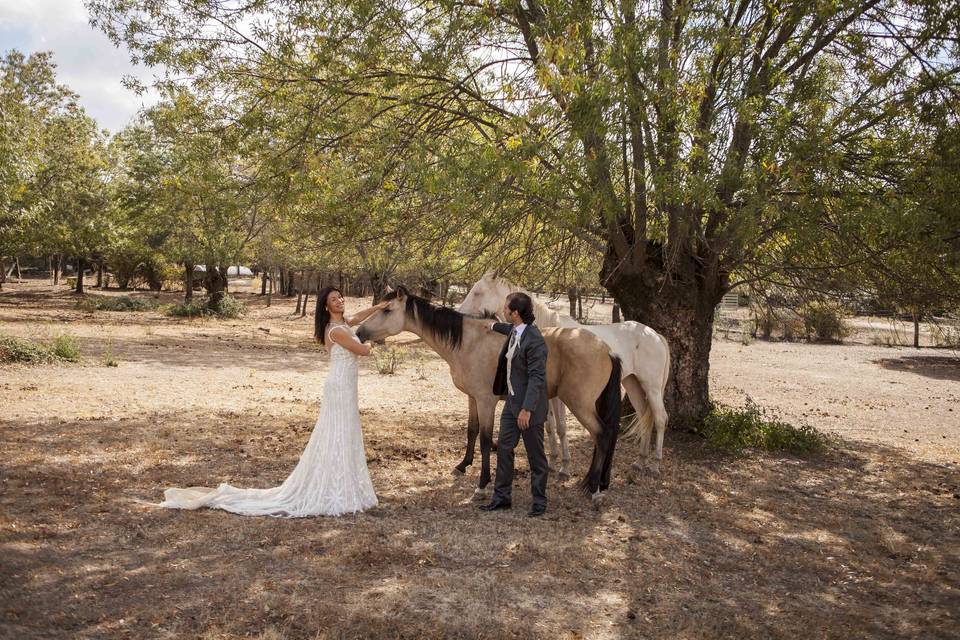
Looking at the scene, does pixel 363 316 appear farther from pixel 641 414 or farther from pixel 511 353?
pixel 641 414

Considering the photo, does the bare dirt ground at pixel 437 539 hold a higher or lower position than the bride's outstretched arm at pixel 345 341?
lower

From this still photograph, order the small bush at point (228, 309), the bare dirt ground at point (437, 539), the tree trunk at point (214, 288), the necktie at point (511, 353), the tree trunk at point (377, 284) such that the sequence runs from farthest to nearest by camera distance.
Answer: the small bush at point (228, 309), the tree trunk at point (214, 288), the tree trunk at point (377, 284), the necktie at point (511, 353), the bare dirt ground at point (437, 539)

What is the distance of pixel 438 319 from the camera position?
668 cm

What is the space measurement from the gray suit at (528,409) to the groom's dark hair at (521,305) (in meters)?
0.10

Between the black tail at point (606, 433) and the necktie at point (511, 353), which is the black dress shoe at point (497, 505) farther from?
the necktie at point (511, 353)

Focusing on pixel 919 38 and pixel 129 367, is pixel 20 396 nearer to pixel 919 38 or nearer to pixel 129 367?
pixel 129 367

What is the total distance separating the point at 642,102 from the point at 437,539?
4.44m

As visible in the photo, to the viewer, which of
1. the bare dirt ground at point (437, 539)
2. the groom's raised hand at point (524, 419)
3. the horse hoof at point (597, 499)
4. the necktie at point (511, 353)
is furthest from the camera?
the horse hoof at point (597, 499)

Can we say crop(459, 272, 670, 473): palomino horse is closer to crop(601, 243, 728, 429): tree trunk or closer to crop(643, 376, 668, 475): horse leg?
crop(643, 376, 668, 475): horse leg

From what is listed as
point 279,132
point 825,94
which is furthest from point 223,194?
point 825,94

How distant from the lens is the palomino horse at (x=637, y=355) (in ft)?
25.1

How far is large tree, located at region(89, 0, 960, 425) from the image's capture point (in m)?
6.18

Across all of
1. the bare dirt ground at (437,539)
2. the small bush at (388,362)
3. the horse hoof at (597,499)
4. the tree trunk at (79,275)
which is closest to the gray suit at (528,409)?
the bare dirt ground at (437,539)

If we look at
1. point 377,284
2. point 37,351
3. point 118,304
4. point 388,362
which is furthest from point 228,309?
point 37,351
